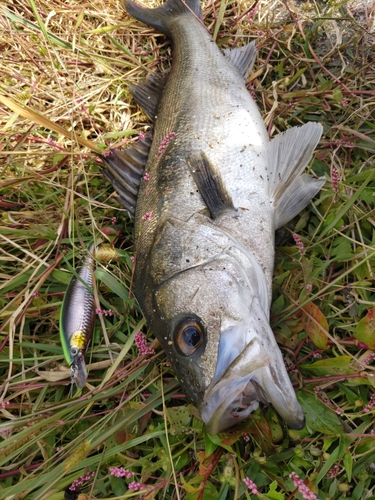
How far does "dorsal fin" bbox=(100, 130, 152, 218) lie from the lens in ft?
8.36

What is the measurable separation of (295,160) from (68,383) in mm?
2013

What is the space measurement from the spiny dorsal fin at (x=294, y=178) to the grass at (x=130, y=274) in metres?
0.16

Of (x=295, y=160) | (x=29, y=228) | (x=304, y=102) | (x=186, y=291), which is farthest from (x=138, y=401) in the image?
(x=304, y=102)

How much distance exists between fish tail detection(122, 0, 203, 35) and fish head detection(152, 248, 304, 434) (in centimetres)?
229

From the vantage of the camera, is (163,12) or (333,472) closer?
(333,472)

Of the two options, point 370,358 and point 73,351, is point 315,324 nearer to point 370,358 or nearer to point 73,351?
point 370,358

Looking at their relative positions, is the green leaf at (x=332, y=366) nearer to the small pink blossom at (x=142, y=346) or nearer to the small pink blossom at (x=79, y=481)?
the small pink blossom at (x=142, y=346)

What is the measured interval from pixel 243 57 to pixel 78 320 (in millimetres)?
2317

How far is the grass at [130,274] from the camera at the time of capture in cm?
197

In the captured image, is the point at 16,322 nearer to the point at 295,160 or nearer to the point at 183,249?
the point at 183,249

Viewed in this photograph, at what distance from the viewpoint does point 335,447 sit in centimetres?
198

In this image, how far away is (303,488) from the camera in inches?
65.4

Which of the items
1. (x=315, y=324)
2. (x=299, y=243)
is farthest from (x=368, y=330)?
(x=299, y=243)

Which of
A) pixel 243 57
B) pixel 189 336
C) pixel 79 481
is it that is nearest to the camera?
pixel 189 336
